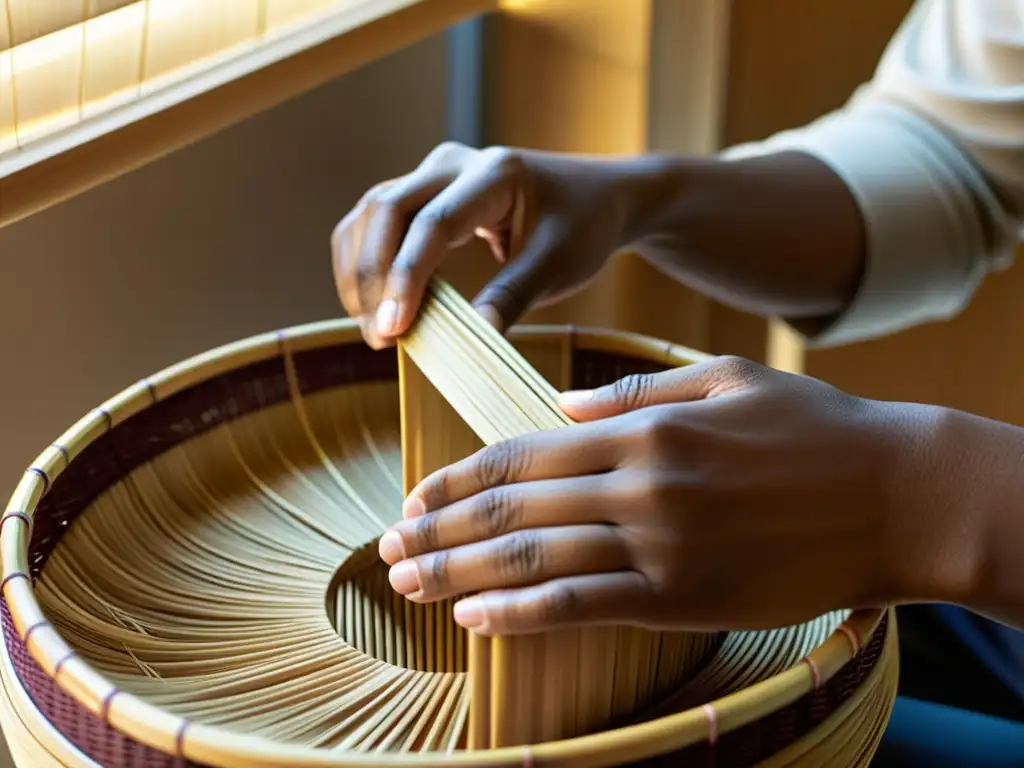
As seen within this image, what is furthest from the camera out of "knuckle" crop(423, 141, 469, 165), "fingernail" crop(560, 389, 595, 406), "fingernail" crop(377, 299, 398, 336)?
"knuckle" crop(423, 141, 469, 165)

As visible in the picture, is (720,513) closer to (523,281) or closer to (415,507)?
(415,507)

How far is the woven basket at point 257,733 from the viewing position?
359mm

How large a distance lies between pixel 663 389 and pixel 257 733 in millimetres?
211

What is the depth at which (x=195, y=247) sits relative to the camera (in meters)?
0.83

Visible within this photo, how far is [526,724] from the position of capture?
41 cm

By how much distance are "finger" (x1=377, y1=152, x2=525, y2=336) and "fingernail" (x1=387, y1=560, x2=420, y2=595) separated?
0.17m

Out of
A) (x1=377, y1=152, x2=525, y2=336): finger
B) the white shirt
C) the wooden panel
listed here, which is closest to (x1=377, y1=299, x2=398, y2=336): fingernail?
(x1=377, y1=152, x2=525, y2=336): finger

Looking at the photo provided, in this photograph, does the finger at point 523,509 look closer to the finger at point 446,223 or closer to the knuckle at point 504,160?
the finger at point 446,223

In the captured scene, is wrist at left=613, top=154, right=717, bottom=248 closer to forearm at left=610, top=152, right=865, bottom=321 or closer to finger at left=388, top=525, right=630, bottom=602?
forearm at left=610, top=152, right=865, bottom=321

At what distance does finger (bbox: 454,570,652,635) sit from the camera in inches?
15.6

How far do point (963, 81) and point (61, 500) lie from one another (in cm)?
72

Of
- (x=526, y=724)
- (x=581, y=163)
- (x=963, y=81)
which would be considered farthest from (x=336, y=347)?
(x=963, y=81)

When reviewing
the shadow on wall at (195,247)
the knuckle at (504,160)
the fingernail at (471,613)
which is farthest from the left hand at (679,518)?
the shadow on wall at (195,247)

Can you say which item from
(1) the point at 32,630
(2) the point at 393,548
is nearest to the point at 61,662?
(1) the point at 32,630
